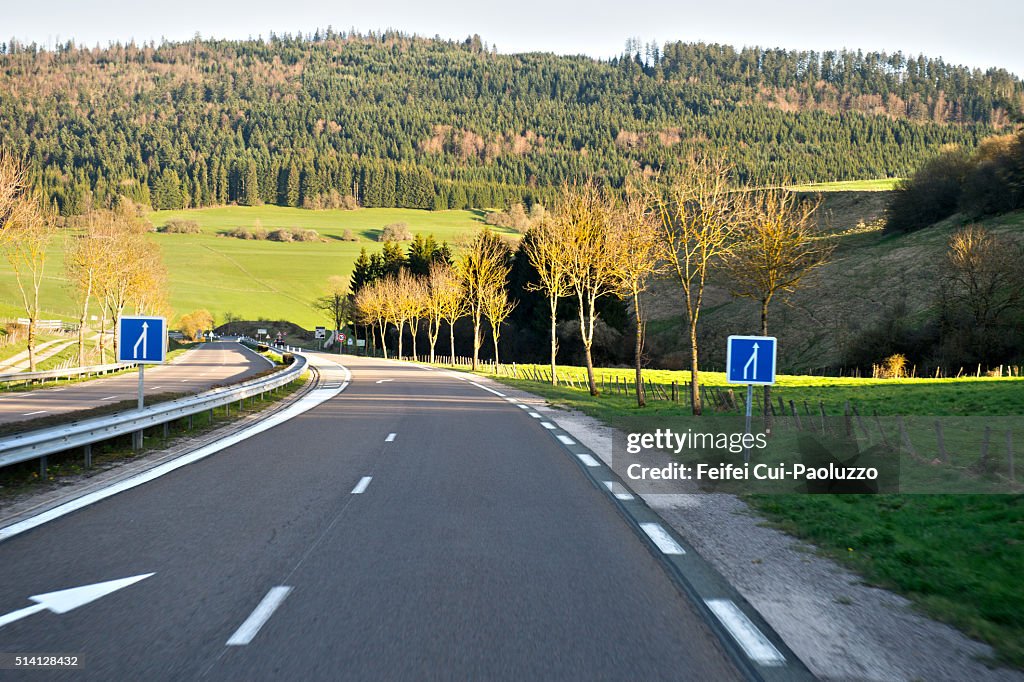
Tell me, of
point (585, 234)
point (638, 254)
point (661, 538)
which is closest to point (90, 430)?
point (661, 538)

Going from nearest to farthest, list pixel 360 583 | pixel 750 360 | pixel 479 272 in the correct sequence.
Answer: pixel 360 583
pixel 750 360
pixel 479 272

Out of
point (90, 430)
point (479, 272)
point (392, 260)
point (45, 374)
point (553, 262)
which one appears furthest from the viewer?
point (392, 260)

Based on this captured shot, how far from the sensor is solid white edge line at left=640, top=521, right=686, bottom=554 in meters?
7.92

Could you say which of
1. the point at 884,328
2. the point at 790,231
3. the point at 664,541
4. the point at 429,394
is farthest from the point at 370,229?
the point at 664,541

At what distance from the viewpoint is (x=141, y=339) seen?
53.8 ft

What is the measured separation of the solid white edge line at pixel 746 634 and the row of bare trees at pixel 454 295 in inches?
2176

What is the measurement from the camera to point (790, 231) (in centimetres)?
2398

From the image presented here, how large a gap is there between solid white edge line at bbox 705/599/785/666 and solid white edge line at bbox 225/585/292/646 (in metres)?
2.87

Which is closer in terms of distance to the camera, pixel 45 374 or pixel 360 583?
pixel 360 583

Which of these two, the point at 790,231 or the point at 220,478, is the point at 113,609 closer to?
the point at 220,478

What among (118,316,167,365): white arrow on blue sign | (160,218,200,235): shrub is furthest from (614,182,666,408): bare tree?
(160,218,200,235): shrub

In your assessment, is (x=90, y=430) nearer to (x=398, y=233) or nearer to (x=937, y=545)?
(x=937, y=545)

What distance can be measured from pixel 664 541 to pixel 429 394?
2626cm

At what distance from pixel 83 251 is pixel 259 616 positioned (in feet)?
199
